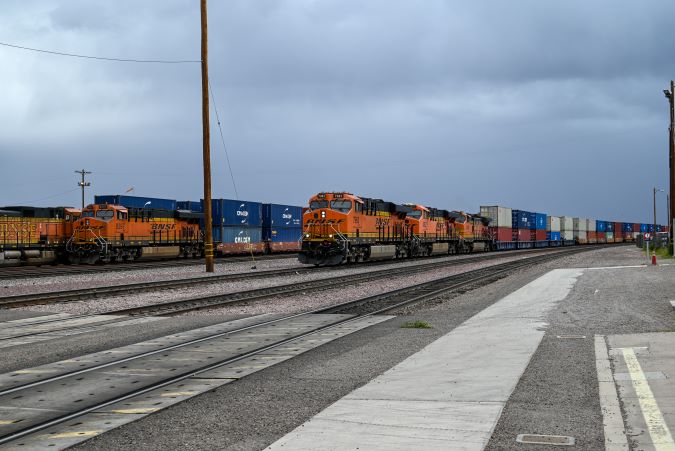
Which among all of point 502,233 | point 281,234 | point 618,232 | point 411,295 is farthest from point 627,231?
point 411,295

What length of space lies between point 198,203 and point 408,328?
43599 mm

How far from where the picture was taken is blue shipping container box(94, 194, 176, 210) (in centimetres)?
4372

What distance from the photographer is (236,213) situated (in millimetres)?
50031

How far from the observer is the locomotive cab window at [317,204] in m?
36.1

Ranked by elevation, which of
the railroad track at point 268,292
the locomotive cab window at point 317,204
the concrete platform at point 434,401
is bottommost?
the railroad track at point 268,292

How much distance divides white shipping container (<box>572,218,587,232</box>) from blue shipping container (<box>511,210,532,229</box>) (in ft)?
60.0

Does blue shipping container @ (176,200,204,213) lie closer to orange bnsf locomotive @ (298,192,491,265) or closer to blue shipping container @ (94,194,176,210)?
blue shipping container @ (94,194,176,210)

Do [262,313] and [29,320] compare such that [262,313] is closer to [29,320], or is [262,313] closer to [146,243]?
[29,320]

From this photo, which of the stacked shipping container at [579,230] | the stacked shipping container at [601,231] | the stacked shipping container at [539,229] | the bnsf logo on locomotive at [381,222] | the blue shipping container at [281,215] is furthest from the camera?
the stacked shipping container at [601,231]

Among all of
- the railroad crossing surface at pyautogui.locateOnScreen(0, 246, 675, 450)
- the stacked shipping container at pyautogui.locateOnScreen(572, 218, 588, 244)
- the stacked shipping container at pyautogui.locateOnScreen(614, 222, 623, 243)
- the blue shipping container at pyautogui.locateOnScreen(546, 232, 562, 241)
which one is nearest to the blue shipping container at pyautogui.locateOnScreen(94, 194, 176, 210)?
the railroad crossing surface at pyautogui.locateOnScreen(0, 246, 675, 450)

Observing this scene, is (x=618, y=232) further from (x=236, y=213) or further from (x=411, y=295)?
(x=411, y=295)

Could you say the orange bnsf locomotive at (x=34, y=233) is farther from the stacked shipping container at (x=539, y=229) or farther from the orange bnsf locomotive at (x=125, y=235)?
the stacked shipping container at (x=539, y=229)

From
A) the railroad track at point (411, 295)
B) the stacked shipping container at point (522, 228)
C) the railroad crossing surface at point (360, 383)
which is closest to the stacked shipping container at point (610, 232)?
A: the stacked shipping container at point (522, 228)

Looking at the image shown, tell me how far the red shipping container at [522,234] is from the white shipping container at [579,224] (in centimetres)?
1800
